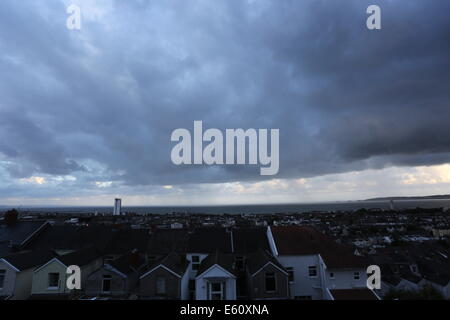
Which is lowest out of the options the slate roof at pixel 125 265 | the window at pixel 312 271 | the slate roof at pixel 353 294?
the slate roof at pixel 353 294

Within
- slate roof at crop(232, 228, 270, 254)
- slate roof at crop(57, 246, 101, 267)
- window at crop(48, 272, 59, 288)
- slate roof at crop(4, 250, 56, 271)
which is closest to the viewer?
window at crop(48, 272, 59, 288)

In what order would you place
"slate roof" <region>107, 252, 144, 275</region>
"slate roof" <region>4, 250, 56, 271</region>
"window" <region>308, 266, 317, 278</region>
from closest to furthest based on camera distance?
"slate roof" <region>107, 252, 144, 275</region> < "slate roof" <region>4, 250, 56, 271</region> < "window" <region>308, 266, 317, 278</region>

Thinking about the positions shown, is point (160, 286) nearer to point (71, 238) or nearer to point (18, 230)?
point (71, 238)

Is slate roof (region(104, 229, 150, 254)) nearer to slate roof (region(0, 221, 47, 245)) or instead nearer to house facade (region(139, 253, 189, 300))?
house facade (region(139, 253, 189, 300))

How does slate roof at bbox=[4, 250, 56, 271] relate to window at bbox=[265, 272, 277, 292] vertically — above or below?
above

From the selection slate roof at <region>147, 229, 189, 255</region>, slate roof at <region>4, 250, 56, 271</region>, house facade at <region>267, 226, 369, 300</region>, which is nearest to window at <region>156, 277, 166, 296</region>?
slate roof at <region>147, 229, 189, 255</region>

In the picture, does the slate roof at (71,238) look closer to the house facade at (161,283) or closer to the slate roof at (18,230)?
the slate roof at (18,230)

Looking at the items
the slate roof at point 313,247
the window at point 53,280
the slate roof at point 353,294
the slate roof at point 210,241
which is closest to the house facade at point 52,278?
the window at point 53,280
